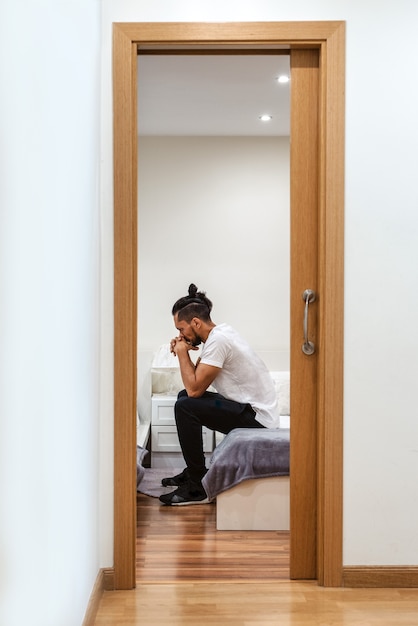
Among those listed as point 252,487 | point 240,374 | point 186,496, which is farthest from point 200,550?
point 240,374

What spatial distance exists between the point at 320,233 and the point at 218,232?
2.71 m

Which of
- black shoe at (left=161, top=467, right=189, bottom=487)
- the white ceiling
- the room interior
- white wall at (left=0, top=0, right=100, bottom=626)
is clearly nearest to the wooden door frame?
white wall at (left=0, top=0, right=100, bottom=626)

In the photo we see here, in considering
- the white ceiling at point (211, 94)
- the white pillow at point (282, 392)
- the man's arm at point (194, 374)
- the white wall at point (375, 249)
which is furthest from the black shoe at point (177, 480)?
the white ceiling at point (211, 94)

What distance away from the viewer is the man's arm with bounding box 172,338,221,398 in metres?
3.47

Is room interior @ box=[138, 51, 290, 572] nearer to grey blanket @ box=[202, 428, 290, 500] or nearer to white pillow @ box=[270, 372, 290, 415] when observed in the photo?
white pillow @ box=[270, 372, 290, 415]

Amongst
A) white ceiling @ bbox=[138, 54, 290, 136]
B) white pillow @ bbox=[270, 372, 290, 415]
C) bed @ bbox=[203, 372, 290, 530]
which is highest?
white ceiling @ bbox=[138, 54, 290, 136]

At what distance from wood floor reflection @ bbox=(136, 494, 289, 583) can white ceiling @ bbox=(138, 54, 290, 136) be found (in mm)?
2273

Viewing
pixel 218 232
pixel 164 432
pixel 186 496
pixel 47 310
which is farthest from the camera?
pixel 218 232

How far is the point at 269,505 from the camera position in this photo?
9.81 ft

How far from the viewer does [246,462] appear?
299 centimetres

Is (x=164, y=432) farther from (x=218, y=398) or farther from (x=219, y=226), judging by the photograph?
(x=219, y=226)

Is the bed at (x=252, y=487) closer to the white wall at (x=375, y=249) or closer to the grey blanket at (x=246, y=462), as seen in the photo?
the grey blanket at (x=246, y=462)

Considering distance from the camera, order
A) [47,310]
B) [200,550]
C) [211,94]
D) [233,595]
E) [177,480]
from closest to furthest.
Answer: [47,310] < [233,595] < [200,550] < [177,480] < [211,94]

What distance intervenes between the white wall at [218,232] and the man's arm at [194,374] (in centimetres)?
136
